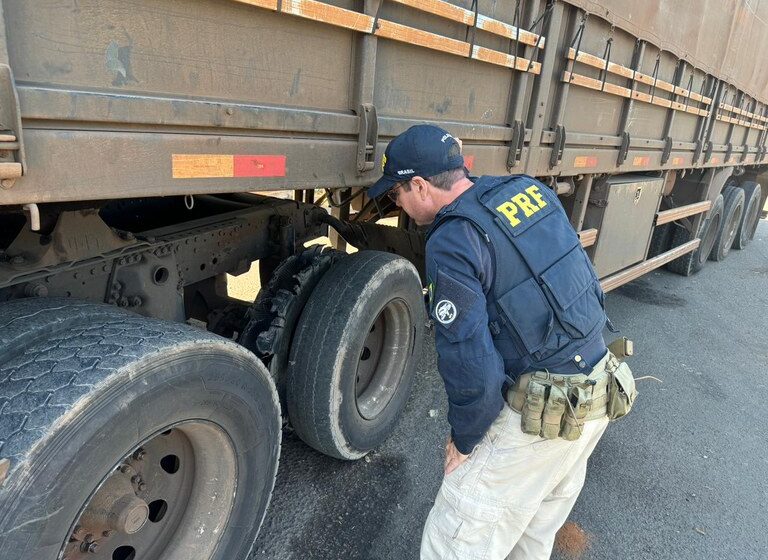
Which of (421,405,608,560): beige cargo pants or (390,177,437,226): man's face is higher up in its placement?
(390,177,437,226): man's face

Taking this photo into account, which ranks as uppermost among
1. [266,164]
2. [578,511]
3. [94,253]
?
[266,164]

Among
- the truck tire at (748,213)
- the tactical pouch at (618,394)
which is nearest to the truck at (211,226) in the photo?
the tactical pouch at (618,394)

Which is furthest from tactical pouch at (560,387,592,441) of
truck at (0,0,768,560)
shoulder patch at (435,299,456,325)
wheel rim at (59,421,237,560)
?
wheel rim at (59,421,237,560)

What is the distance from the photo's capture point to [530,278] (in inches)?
68.5

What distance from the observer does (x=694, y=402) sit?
404 cm

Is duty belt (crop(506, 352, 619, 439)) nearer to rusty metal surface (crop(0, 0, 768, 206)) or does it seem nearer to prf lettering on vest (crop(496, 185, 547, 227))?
prf lettering on vest (crop(496, 185, 547, 227))

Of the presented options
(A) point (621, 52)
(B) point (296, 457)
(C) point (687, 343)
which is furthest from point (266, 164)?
(C) point (687, 343)

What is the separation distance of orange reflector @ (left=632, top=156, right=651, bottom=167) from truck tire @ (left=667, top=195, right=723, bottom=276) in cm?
246

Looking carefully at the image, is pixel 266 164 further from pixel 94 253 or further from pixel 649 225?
pixel 649 225

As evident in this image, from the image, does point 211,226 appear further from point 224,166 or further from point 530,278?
point 530,278

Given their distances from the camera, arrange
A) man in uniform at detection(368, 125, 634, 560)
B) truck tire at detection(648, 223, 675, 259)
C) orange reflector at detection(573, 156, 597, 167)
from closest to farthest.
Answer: man in uniform at detection(368, 125, 634, 560), orange reflector at detection(573, 156, 597, 167), truck tire at detection(648, 223, 675, 259)

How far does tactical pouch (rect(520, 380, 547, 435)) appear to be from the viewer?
177 centimetres

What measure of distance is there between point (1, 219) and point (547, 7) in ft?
9.10

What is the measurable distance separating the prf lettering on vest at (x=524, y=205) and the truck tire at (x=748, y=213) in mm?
8436
